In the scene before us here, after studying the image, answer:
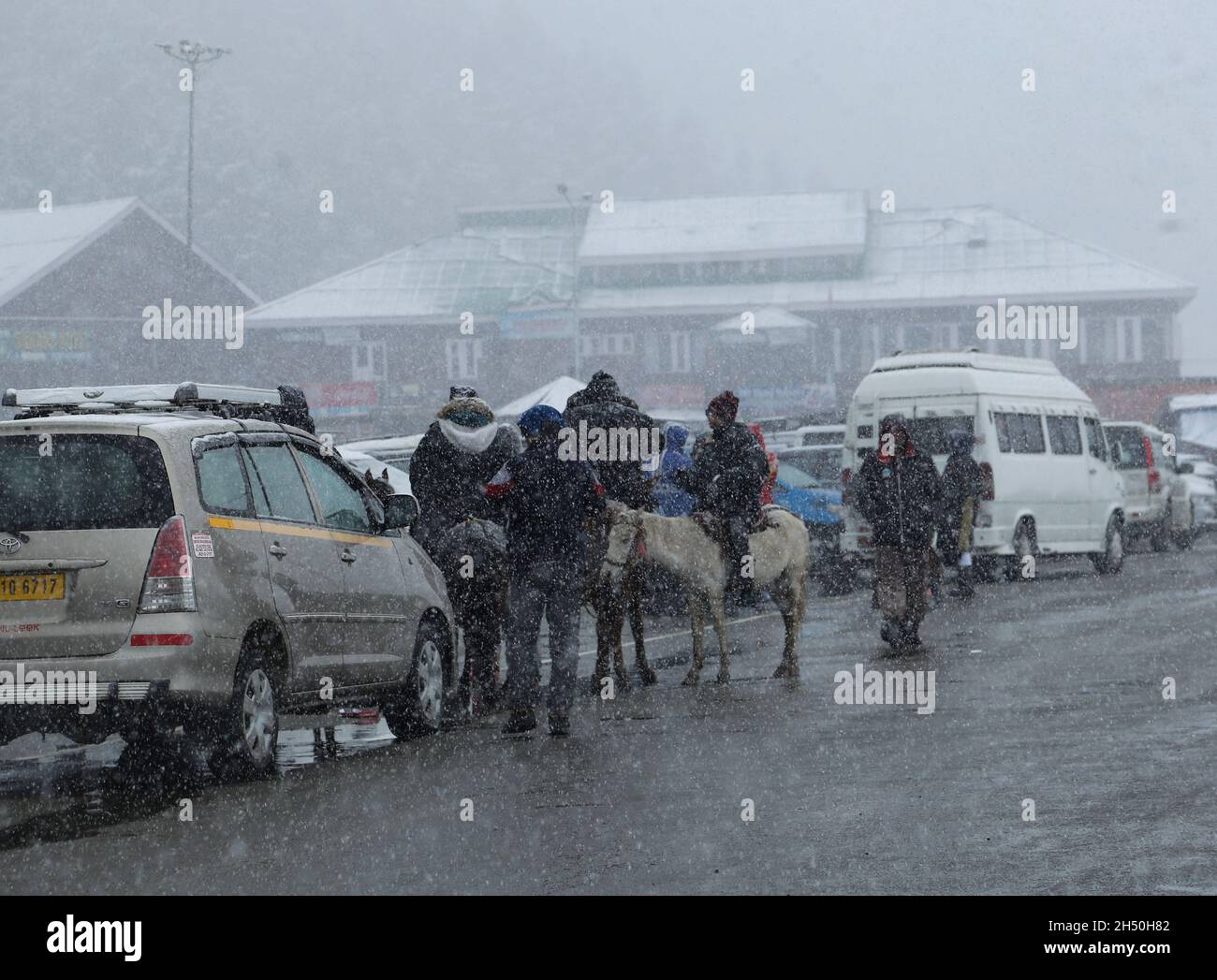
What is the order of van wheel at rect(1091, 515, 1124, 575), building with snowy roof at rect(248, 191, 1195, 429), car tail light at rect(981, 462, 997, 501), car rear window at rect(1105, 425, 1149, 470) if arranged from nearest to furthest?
car tail light at rect(981, 462, 997, 501) → van wheel at rect(1091, 515, 1124, 575) → car rear window at rect(1105, 425, 1149, 470) → building with snowy roof at rect(248, 191, 1195, 429)

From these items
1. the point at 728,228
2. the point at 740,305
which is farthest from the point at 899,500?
the point at 728,228

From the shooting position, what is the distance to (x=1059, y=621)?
704 inches

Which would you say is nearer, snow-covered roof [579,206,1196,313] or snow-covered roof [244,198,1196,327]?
snow-covered roof [579,206,1196,313]

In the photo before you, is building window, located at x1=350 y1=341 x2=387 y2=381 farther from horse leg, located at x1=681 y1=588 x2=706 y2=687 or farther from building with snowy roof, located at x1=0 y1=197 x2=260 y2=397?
horse leg, located at x1=681 y1=588 x2=706 y2=687

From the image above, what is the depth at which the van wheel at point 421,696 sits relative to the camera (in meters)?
11.2

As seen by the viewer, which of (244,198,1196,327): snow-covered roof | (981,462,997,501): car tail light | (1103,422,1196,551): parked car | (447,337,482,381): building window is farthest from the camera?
(447,337,482,381): building window

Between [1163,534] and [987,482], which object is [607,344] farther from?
[987,482]

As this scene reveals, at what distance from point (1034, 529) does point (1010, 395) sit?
64.9 inches

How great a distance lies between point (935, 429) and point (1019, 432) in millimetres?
1225

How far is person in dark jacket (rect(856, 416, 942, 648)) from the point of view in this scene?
15445 mm

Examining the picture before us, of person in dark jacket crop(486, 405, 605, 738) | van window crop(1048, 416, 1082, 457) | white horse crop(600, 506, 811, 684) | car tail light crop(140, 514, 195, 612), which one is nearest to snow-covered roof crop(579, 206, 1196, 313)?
van window crop(1048, 416, 1082, 457)

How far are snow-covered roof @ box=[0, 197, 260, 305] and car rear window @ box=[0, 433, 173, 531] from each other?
5099cm
